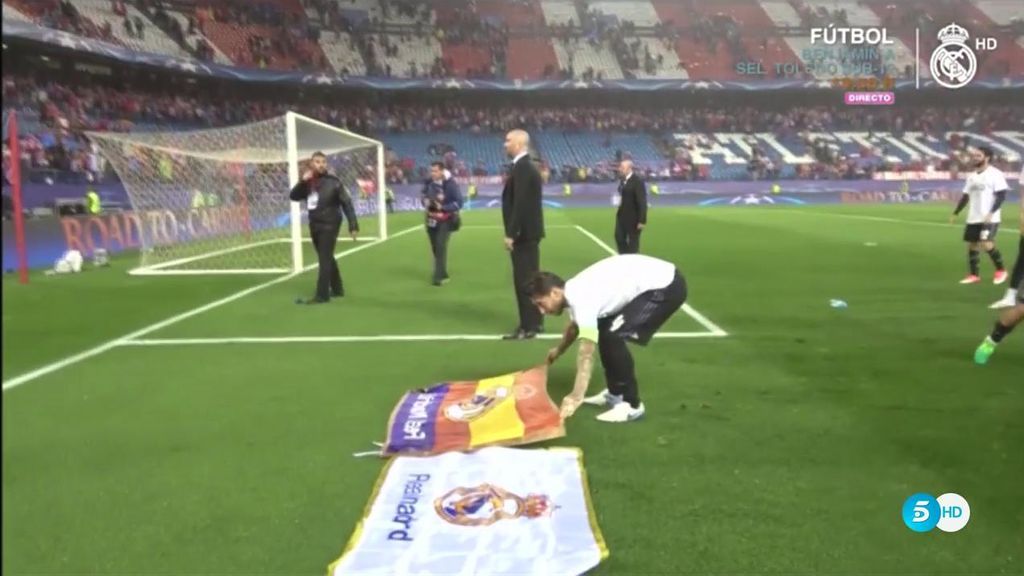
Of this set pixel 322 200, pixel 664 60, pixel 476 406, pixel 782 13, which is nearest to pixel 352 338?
pixel 322 200

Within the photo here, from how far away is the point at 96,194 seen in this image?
51.2ft

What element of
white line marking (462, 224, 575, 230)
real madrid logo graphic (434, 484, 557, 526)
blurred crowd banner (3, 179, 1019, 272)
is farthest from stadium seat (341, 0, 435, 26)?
white line marking (462, 224, 575, 230)

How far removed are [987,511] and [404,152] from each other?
18.9m

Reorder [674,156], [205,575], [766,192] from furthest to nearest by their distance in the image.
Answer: [766,192] → [674,156] → [205,575]

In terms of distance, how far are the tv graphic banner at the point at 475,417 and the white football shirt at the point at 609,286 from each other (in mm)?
575

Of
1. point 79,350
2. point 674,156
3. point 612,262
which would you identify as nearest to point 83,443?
point 79,350

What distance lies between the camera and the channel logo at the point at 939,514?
8.66 ft

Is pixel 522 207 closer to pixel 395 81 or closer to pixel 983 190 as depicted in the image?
pixel 395 81

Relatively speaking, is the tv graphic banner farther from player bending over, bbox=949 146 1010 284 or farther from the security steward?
player bending over, bbox=949 146 1010 284

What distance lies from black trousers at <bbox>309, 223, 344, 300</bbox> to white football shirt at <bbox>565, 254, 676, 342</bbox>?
5413 millimetres

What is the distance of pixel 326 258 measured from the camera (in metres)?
10.0

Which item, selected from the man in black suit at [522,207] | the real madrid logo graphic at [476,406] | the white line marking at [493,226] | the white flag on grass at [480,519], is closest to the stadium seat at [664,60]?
the man in black suit at [522,207]

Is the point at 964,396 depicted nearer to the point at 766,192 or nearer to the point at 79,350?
the point at 79,350

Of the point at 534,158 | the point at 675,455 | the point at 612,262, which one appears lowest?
the point at 675,455
